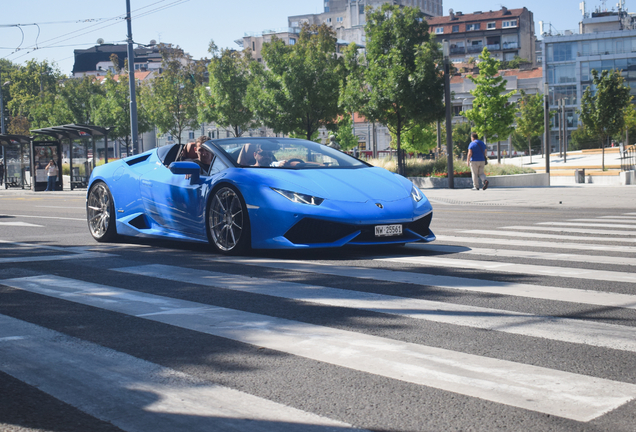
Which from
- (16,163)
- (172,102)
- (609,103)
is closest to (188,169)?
(16,163)

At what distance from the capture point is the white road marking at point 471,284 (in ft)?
16.2

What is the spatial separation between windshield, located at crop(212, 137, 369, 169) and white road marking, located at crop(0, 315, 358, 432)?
4.18 meters

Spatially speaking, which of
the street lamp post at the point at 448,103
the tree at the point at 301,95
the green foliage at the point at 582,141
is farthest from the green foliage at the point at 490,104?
the street lamp post at the point at 448,103

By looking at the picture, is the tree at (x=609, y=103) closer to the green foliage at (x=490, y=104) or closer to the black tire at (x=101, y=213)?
the green foliage at (x=490, y=104)

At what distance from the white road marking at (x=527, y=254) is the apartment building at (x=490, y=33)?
148868mm

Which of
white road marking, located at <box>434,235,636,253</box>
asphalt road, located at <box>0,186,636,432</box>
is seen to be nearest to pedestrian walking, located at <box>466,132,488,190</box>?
white road marking, located at <box>434,235,636,253</box>

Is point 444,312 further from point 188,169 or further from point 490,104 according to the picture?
point 490,104

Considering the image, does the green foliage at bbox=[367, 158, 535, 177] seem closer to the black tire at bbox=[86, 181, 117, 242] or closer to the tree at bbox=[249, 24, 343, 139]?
the tree at bbox=[249, 24, 343, 139]

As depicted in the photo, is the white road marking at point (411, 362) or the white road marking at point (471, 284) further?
the white road marking at point (471, 284)

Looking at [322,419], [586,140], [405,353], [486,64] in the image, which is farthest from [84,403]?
[586,140]

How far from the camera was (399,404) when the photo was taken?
2.90 meters

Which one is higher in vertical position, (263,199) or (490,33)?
(490,33)

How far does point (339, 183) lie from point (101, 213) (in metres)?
3.68

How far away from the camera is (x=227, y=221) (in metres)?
7.58
